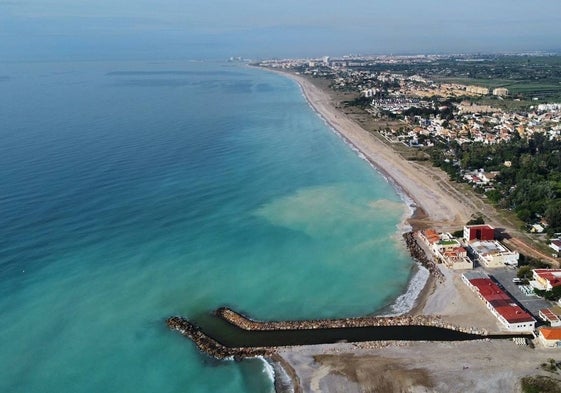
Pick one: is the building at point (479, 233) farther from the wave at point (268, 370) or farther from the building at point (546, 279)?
Answer: the wave at point (268, 370)

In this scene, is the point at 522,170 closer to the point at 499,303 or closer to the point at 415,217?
the point at 415,217

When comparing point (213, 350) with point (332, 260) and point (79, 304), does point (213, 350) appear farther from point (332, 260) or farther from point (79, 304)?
point (332, 260)

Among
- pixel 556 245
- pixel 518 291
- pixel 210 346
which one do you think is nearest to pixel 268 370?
pixel 210 346

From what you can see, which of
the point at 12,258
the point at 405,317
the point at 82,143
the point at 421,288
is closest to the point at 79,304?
the point at 12,258

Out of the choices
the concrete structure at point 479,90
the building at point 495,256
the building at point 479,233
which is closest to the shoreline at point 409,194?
the building at point 479,233

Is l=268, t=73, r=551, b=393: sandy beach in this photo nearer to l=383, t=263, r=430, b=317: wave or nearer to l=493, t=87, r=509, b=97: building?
l=383, t=263, r=430, b=317: wave

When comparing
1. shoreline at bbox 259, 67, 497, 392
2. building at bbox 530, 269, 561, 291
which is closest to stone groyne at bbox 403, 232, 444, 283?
shoreline at bbox 259, 67, 497, 392

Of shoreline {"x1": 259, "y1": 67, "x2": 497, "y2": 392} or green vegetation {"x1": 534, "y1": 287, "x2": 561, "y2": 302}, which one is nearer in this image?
shoreline {"x1": 259, "y1": 67, "x2": 497, "y2": 392}
